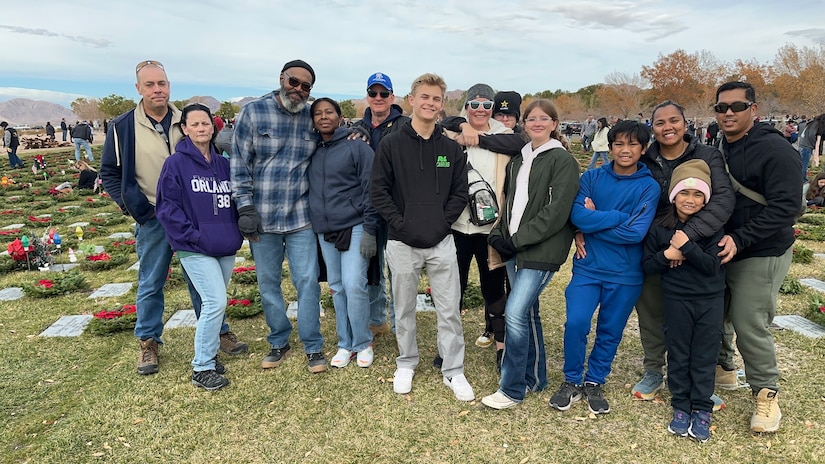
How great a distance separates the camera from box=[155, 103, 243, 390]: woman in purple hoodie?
361 centimetres

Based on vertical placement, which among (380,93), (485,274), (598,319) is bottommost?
(598,319)

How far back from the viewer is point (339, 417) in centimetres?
342

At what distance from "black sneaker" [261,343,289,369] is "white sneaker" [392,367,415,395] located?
3.38 feet

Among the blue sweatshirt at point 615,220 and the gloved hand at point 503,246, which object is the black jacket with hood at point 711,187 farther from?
the gloved hand at point 503,246

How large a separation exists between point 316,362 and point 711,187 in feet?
10.1

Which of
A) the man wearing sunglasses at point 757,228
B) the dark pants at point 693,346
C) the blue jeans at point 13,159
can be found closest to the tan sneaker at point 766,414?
the man wearing sunglasses at point 757,228

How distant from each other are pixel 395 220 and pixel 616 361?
224 centimetres

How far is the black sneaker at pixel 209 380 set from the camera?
3.77m

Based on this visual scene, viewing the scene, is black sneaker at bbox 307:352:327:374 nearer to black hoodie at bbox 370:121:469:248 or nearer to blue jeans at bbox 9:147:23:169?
black hoodie at bbox 370:121:469:248

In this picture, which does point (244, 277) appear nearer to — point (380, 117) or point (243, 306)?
point (243, 306)

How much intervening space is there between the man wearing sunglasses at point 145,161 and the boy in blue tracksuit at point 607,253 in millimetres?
3138

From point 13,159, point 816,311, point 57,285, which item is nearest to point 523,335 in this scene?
point 816,311

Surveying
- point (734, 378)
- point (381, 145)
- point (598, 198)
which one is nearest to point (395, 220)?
point (381, 145)

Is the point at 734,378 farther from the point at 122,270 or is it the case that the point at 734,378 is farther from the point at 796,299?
the point at 122,270
